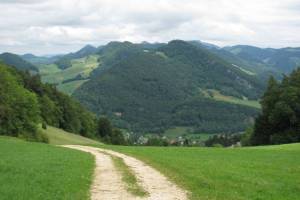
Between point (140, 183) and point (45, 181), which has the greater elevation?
point (45, 181)

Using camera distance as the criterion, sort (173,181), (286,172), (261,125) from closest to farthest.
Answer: (173,181)
(286,172)
(261,125)

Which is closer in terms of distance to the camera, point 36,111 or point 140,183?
point 140,183

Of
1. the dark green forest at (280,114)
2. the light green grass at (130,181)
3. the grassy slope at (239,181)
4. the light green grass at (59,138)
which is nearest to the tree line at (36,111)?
the light green grass at (59,138)

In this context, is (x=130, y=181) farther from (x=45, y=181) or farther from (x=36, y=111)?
(x=36, y=111)

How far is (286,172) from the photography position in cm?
3362

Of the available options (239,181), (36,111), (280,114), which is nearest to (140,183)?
(239,181)

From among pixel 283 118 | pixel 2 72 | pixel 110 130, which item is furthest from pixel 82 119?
pixel 283 118

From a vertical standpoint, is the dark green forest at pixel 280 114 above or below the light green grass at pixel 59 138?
above

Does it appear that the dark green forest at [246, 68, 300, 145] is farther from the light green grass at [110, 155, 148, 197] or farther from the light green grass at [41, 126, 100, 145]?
the light green grass at [110, 155, 148, 197]

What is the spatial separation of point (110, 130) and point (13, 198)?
133m

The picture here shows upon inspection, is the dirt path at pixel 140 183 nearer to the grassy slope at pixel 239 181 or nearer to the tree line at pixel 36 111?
the grassy slope at pixel 239 181

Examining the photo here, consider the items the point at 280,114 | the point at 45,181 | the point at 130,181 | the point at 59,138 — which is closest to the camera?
the point at 45,181

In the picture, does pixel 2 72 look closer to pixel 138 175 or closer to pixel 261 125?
pixel 261 125

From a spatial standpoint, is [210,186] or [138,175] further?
[138,175]
